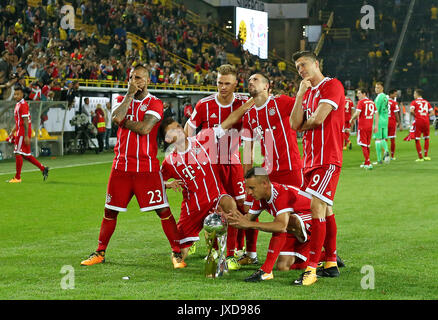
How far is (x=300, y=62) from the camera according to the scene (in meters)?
6.37

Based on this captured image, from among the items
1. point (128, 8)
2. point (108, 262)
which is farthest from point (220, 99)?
point (128, 8)

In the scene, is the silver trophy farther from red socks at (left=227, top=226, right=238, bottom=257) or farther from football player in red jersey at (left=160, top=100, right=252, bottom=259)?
football player in red jersey at (left=160, top=100, right=252, bottom=259)

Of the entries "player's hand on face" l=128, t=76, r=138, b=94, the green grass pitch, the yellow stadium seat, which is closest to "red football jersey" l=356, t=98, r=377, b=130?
the green grass pitch

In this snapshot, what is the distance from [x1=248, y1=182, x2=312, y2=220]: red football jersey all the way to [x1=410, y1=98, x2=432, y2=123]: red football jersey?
50.7 ft

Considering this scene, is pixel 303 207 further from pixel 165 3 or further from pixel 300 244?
pixel 165 3

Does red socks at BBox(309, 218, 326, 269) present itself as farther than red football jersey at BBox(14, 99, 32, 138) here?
No

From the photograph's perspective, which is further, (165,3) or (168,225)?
(165,3)

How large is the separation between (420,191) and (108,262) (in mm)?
8131

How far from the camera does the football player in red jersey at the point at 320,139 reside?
6.27 meters

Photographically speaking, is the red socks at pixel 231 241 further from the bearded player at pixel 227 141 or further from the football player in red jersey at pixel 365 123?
the football player in red jersey at pixel 365 123

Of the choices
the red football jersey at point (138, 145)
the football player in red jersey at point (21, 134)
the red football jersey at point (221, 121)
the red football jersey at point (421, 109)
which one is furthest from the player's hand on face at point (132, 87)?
the red football jersey at point (421, 109)

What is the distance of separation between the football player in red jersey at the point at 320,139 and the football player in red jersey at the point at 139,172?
152 cm

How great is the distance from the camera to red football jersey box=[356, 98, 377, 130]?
19109 mm

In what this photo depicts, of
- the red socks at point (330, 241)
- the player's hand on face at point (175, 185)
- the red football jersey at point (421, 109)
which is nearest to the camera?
the red socks at point (330, 241)
